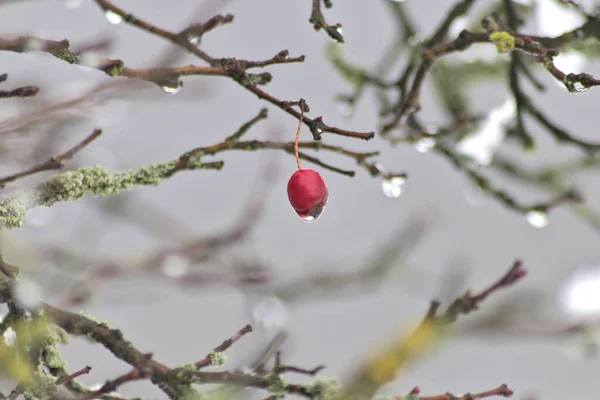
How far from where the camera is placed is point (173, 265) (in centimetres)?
186

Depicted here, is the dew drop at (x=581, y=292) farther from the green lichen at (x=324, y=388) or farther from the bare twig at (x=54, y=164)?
the bare twig at (x=54, y=164)

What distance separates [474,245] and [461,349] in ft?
1.74

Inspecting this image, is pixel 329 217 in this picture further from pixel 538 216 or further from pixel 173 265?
pixel 538 216

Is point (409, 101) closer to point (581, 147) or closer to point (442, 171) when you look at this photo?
point (581, 147)

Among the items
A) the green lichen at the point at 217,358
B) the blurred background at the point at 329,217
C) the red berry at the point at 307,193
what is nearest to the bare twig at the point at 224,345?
the green lichen at the point at 217,358

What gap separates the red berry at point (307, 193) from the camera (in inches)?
29.5

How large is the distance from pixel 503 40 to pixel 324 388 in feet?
1.57

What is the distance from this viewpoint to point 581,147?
43.5 inches

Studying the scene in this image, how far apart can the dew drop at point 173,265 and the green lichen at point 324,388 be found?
1161 mm

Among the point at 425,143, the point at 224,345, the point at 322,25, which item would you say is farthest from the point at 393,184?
the point at 224,345

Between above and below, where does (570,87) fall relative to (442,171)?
below

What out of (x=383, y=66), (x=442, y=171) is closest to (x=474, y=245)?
(x=442, y=171)

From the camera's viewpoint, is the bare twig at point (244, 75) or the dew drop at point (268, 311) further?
the dew drop at point (268, 311)

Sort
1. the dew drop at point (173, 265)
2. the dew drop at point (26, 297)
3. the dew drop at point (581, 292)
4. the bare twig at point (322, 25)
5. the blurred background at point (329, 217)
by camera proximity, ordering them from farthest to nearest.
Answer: the blurred background at point (329, 217)
the dew drop at point (581, 292)
the dew drop at point (173, 265)
the bare twig at point (322, 25)
the dew drop at point (26, 297)
